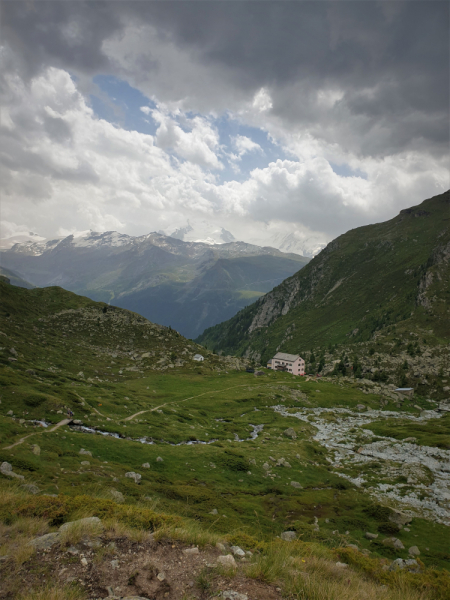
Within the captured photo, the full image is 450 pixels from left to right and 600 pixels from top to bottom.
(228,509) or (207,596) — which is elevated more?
(207,596)

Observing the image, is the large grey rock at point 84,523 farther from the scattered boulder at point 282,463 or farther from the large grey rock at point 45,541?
the scattered boulder at point 282,463

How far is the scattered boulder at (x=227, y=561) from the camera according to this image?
10.1 metres

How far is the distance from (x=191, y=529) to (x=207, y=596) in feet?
12.6

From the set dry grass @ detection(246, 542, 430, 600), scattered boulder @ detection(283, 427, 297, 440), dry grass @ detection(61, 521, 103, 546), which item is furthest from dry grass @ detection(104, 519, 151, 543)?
scattered boulder @ detection(283, 427, 297, 440)

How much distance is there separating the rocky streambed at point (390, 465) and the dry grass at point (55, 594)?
123 feet

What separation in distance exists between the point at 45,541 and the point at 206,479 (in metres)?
27.5

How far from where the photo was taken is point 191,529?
40.5ft

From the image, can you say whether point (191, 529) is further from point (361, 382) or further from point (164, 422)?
point (361, 382)

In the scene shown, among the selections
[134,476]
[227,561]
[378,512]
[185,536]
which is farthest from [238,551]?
[378,512]

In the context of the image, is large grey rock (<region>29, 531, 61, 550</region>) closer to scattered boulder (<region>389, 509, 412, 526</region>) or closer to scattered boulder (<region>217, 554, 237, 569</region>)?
scattered boulder (<region>217, 554, 237, 569</region>)

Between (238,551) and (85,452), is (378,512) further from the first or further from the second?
(85,452)

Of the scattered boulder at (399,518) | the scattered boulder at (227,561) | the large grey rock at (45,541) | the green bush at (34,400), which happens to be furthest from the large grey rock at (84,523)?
the green bush at (34,400)

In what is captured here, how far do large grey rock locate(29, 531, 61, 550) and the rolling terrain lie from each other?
0.14 m

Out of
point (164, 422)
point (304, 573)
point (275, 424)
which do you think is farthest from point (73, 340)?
point (304, 573)
